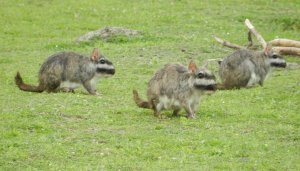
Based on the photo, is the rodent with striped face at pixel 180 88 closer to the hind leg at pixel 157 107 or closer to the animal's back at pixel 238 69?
the hind leg at pixel 157 107

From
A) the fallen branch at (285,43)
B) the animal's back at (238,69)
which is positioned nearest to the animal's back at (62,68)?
the animal's back at (238,69)

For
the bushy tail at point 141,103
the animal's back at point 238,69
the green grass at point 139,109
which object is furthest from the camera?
the animal's back at point 238,69

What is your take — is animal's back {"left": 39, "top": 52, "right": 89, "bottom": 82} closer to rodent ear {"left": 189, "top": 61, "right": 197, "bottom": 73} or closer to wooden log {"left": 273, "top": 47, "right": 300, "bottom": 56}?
rodent ear {"left": 189, "top": 61, "right": 197, "bottom": 73}

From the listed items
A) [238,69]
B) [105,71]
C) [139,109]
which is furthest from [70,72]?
[238,69]

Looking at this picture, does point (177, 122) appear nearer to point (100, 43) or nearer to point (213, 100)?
point (213, 100)

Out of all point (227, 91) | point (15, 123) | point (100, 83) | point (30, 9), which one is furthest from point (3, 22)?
point (15, 123)

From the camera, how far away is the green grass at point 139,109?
13703mm

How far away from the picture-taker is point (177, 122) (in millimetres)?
16578

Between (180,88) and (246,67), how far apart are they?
17.1ft

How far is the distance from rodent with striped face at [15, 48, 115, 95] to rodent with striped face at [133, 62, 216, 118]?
3.63m

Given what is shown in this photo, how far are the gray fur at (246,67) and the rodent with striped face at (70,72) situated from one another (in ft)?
10.3

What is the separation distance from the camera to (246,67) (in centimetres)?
2153

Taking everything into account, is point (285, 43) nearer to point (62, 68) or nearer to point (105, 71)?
point (105, 71)

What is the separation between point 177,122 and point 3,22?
16.5 meters
